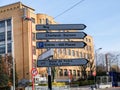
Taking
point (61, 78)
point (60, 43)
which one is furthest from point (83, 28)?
point (61, 78)

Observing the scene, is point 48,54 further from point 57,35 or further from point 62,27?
point 62,27

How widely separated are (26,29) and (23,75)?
12.2m

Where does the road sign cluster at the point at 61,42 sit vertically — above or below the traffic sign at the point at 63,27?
below

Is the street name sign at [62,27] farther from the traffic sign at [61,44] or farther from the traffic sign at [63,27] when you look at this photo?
the traffic sign at [61,44]

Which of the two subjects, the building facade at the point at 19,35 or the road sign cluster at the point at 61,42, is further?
the building facade at the point at 19,35

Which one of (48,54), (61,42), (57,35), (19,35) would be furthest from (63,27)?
(19,35)

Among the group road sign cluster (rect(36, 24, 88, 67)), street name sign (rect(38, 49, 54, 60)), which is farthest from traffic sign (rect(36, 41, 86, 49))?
street name sign (rect(38, 49, 54, 60))

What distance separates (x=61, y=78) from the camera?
3794 inches

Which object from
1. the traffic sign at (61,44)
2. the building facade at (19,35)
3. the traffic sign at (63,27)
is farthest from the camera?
the building facade at (19,35)

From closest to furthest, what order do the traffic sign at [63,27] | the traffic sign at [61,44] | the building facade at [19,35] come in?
the traffic sign at [61,44] → the traffic sign at [63,27] → the building facade at [19,35]

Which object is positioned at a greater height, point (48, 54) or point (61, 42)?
point (61, 42)

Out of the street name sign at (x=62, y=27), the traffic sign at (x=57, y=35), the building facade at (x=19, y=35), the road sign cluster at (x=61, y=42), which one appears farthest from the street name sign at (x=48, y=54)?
the building facade at (x=19, y=35)

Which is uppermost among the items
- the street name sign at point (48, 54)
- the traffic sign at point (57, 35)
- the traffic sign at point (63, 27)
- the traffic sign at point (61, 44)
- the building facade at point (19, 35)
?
the building facade at point (19, 35)

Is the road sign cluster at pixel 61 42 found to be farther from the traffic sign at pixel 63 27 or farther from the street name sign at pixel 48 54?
the street name sign at pixel 48 54
